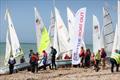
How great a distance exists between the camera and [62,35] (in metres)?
37.3

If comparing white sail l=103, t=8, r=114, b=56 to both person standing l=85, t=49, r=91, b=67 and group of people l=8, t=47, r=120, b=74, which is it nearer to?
group of people l=8, t=47, r=120, b=74

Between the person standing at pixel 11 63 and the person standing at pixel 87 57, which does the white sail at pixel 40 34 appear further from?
the person standing at pixel 11 63

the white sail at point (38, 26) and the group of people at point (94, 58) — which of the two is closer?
the group of people at point (94, 58)

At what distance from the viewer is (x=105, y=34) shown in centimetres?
3603

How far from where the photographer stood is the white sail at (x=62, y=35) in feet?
118

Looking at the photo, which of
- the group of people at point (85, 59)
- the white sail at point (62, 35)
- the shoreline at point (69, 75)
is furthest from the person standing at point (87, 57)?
the white sail at point (62, 35)

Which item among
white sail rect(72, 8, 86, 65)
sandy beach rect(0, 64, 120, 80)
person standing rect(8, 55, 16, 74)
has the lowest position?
sandy beach rect(0, 64, 120, 80)

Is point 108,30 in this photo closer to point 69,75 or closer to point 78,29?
point 78,29

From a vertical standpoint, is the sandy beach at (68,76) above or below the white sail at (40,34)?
below

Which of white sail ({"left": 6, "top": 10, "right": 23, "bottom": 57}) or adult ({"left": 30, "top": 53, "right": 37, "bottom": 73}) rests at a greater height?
white sail ({"left": 6, "top": 10, "right": 23, "bottom": 57})

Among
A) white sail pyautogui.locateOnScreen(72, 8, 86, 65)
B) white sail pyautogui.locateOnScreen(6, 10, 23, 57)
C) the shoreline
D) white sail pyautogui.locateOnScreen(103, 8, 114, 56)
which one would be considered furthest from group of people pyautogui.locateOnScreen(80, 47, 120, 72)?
white sail pyautogui.locateOnScreen(103, 8, 114, 56)

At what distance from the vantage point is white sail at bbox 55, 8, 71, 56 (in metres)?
36.0

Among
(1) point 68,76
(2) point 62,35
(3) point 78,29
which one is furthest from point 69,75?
(2) point 62,35

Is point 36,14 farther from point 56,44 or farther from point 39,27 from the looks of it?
point 56,44
